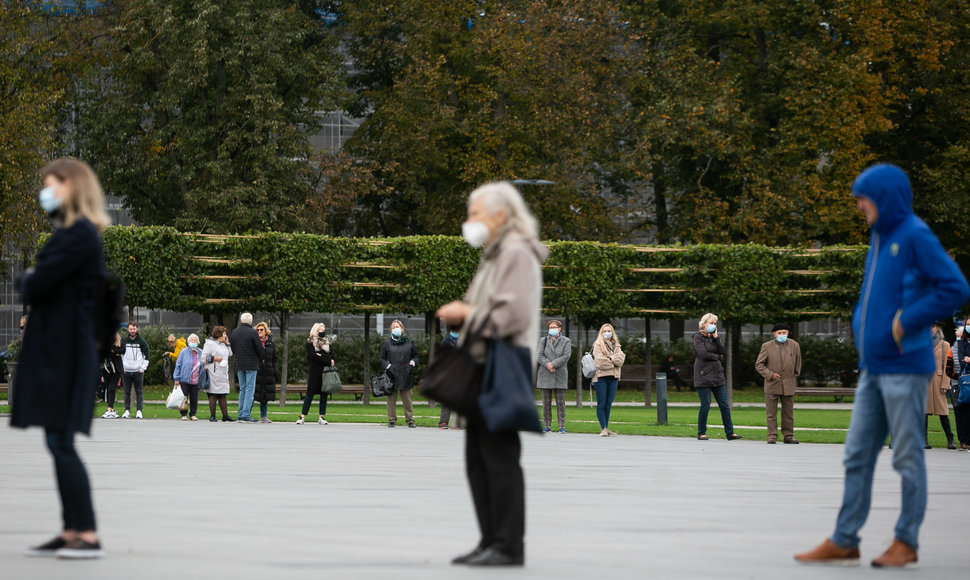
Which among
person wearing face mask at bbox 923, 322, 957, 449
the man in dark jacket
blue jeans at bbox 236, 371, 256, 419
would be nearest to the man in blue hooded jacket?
person wearing face mask at bbox 923, 322, 957, 449

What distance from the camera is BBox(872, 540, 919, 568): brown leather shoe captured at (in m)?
7.07

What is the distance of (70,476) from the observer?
6.83m

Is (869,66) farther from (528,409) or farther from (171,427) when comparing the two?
(528,409)

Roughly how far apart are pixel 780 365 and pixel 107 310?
15.2 metres

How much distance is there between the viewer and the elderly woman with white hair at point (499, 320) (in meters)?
6.92

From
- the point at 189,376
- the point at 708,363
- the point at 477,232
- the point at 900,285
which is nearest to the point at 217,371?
the point at 189,376

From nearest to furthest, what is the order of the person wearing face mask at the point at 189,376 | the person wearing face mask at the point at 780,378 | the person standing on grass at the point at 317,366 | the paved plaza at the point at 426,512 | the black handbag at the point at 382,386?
the paved plaza at the point at 426,512 → the person wearing face mask at the point at 780,378 → the black handbag at the point at 382,386 → the person standing on grass at the point at 317,366 → the person wearing face mask at the point at 189,376

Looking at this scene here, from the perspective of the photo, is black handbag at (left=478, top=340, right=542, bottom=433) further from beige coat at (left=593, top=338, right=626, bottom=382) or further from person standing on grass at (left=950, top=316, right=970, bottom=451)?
beige coat at (left=593, top=338, right=626, bottom=382)

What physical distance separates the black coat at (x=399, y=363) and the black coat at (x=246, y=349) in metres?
2.54

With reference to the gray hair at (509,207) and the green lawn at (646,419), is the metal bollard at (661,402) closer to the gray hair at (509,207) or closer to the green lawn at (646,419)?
the green lawn at (646,419)

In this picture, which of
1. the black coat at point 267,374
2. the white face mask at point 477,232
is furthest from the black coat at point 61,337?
the black coat at point 267,374

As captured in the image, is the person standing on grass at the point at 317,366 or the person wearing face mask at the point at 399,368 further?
the person standing on grass at the point at 317,366

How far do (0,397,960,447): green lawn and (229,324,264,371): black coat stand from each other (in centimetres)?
186

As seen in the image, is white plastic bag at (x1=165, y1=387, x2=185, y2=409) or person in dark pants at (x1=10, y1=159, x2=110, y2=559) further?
white plastic bag at (x1=165, y1=387, x2=185, y2=409)
